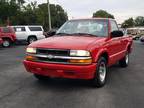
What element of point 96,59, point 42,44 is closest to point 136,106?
point 96,59

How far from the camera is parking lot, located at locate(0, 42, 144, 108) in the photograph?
19.2 ft

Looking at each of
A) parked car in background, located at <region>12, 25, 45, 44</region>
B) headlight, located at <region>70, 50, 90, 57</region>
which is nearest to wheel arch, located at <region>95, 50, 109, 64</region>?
headlight, located at <region>70, 50, 90, 57</region>

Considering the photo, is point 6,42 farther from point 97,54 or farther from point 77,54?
point 77,54

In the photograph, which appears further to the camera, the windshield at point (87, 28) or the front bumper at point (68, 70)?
the windshield at point (87, 28)

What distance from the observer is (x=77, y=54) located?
6.67m

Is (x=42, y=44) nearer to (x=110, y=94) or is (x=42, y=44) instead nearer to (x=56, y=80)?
(x=56, y=80)

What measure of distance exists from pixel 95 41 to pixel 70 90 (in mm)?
1313

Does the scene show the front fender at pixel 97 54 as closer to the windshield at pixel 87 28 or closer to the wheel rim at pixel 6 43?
the windshield at pixel 87 28

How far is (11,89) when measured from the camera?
7105 mm

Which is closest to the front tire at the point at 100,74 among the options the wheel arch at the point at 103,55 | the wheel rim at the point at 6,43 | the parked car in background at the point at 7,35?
the wheel arch at the point at 103,55

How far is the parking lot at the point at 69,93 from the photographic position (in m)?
5.85

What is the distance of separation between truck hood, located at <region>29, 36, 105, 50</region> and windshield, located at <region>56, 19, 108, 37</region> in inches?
17.4

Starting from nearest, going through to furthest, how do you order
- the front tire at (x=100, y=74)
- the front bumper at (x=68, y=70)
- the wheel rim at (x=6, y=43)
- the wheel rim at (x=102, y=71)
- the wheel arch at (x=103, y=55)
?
the front bumper at (x=68, y=70) → the wheel arch at (x=103, y=55) → the front tire at (x=100, y=74) → the wheel rim at (x=102, y=71) → the wheel rim at (x=6, y=43)

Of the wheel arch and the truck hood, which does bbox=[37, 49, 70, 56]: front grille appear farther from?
the wheel arch
